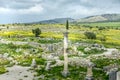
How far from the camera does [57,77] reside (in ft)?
202

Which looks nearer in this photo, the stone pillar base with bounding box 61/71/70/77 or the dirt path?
the stone pillar base with bounding box 61/71/70/77

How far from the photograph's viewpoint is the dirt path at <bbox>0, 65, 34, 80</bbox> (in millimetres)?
64700

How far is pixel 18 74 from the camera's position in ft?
226

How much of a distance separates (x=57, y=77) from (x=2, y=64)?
2813cm

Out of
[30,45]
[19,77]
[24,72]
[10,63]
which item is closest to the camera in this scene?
[19,77]

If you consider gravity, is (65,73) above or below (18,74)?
above

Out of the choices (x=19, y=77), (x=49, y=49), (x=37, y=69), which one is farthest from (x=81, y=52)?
(x=19, y=77)

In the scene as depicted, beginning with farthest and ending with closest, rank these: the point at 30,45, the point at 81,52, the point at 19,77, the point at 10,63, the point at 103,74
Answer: the point at 30,45 < the point at 81,52 < the point at 10,63 < the point at 19,77 < the point at 103,74

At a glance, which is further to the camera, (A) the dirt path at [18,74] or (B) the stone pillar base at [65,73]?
(A) the dirt path at [18,74]

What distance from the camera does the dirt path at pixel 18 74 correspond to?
2547 inches

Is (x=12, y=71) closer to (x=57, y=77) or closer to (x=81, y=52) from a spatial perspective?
(x=57, y=77)

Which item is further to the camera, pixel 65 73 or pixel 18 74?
pixel 18 74

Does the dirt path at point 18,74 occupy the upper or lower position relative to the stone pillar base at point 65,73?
lower

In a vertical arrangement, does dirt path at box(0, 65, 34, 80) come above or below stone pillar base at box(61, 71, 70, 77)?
below
